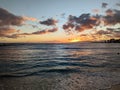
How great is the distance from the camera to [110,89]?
11.9 m

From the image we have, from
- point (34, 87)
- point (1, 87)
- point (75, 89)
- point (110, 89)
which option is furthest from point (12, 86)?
point (110, 89)

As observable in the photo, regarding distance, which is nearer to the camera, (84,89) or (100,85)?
(84,89)

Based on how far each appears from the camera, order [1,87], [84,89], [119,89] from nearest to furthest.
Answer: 1. [119,89]
2. [84,89]
3. [1,87]

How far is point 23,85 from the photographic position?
14.0m

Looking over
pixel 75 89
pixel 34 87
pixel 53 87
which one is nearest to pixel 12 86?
pixel 34 87

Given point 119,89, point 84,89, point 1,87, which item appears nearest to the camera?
point 119,89

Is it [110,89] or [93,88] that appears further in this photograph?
[93,88]

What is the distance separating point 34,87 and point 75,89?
10.4 ft

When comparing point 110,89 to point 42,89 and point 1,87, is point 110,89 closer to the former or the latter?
point 42,89

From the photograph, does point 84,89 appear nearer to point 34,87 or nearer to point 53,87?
point 53,87

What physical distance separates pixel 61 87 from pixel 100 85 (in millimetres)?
3076

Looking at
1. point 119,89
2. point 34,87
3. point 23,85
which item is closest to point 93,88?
point 119,89

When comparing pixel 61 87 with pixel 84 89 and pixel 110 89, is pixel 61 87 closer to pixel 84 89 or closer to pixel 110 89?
pixel 84 89

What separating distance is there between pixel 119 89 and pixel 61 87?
4252 millimetres
